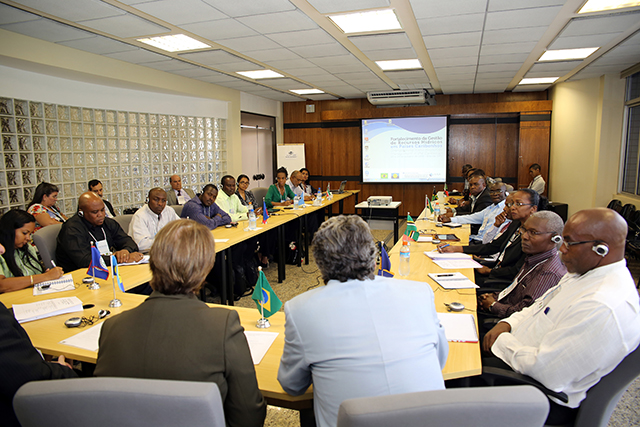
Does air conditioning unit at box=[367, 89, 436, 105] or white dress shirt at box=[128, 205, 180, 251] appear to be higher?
air conditioning unit at box=[367, 89, 436, 105]

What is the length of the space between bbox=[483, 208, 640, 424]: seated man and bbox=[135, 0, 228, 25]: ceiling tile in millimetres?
3479

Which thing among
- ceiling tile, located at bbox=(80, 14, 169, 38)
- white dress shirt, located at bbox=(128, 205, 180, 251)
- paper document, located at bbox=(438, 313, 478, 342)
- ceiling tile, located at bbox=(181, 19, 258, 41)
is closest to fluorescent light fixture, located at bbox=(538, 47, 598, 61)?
ceiling tile, located at bbox=(181, 19, 258, 41)

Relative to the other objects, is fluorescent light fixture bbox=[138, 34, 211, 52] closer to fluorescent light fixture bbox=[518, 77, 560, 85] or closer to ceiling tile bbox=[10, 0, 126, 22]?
ceiling tile bbox=[10, 0, 126, 22]

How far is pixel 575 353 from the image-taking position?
56.2 inches

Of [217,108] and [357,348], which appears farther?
[217,108]

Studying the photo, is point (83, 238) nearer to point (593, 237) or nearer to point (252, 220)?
point (252, 220)

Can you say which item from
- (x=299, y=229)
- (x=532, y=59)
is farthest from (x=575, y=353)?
(x=532, y=59)

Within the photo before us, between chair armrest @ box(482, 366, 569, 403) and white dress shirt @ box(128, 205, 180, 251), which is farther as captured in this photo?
white dress shirt @ box(128, 205, 180, 251)

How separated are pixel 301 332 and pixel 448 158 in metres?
8.84

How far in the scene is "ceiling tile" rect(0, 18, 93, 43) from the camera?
400 centimetres

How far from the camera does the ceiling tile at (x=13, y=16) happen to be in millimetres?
3575

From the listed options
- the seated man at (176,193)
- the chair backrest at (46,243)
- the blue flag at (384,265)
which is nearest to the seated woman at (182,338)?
the blue flag at (384,265)

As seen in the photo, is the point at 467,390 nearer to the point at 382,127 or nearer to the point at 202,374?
the point at 202,374

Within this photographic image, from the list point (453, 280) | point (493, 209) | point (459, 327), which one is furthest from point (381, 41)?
point (459, 327)
